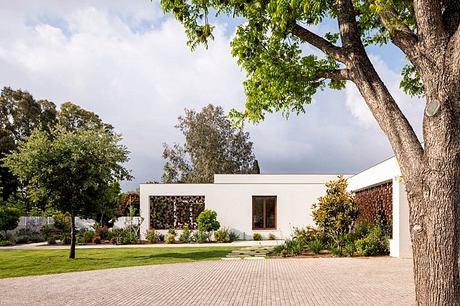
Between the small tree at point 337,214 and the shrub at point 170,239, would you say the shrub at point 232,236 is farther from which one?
the small tree at point 337,214

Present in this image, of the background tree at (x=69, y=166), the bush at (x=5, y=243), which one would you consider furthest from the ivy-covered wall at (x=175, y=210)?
the background tree at (x=69, y=166)

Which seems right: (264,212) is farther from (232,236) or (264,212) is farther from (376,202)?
(376,202)

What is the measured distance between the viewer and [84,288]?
10.0 meters

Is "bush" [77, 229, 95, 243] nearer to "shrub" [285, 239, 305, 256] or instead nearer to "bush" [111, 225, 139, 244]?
"bush" [111, 225, 139, 244]

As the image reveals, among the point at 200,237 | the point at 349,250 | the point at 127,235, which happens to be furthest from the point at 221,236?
the point at 349,250

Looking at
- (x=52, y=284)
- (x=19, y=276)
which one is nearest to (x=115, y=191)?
(x=19, y=276)

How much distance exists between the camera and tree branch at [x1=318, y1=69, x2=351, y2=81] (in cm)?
578

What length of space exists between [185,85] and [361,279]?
8212 millimetres

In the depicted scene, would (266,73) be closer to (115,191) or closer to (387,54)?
(387,54)

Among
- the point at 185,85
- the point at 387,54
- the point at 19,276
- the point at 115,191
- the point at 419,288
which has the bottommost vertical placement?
the point at 19,276

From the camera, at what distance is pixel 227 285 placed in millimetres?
10164

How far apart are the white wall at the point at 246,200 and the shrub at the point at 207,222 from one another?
128 cm

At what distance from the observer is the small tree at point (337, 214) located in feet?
55.5

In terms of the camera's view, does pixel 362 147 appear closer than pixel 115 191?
Yes
